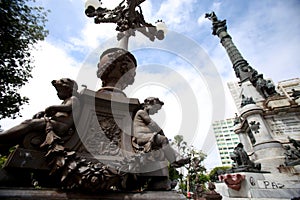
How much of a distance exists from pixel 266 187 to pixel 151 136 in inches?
318

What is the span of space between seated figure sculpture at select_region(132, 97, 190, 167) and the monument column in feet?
31.5

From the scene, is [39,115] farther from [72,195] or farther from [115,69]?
[115,69]

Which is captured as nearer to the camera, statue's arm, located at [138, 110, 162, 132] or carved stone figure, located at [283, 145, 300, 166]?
statue's arm, located at [138, 110, 162, 132]

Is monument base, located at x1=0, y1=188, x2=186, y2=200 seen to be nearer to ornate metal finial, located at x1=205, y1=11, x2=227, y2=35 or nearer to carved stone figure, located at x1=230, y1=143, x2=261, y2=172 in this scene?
carved stone figure, located at x1=230, y1=143, x2=261, y2=172

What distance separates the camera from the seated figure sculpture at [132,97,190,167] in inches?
93.5

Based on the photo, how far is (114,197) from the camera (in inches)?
76.4

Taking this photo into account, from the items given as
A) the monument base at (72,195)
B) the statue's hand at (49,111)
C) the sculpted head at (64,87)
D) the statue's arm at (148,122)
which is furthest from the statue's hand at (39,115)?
the statue's arm at (148,122)

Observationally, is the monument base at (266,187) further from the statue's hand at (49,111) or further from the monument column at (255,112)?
the statue's hand at (49,111)

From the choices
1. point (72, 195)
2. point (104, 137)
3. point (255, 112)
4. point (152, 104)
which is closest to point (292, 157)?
point (255, 112)

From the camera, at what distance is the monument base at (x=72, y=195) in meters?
1.61

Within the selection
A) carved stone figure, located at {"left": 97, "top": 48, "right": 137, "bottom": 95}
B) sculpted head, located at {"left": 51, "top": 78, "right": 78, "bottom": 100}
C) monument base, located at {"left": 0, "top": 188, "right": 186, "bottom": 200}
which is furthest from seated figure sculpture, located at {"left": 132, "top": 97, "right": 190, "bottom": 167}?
sculpted head, located at {"left": 51, "top": 78, "right": 78, "bottom": 100}

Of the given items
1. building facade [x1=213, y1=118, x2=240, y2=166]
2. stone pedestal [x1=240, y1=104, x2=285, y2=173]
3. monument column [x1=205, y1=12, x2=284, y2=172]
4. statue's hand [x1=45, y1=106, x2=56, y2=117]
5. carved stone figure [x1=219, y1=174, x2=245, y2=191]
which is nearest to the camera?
statue's hand [x1=45, y1=106, x2=56, y2=117]

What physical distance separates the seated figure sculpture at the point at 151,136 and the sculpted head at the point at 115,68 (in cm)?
79

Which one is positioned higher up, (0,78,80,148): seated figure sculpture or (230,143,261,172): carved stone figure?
(230,143,261,172): carved stone figure
